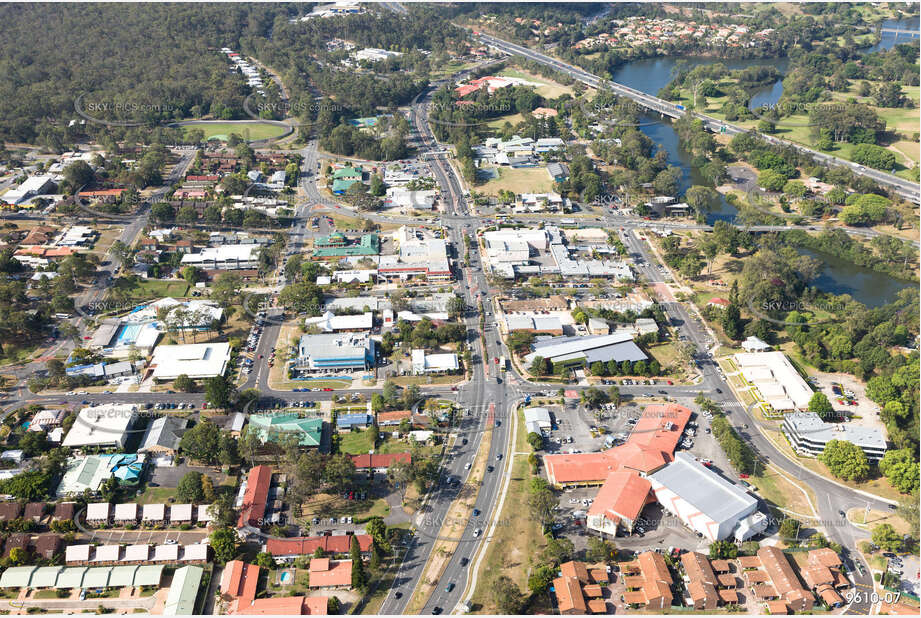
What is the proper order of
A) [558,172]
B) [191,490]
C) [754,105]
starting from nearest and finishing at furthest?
[191,490], [558,172], [754,105]

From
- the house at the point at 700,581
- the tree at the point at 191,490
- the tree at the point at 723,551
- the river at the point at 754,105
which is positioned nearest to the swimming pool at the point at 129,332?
the tree at the point at 191,490

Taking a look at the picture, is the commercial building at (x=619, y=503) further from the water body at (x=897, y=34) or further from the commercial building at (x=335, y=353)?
the water body at (x=897, y=34)

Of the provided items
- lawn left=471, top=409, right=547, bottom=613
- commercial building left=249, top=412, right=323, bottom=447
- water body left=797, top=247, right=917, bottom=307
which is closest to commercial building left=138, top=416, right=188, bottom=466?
commercial building left=249, top=412, right=323, bottom=447

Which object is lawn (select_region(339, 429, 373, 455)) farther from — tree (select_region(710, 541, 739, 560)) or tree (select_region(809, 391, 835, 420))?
tree (select_region(809, 391, 835, 420))

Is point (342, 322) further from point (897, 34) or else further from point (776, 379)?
point (897, 34)

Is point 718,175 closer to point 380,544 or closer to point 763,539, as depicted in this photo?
point 763,539

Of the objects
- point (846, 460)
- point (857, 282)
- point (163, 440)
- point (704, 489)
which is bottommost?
point (857, 282)

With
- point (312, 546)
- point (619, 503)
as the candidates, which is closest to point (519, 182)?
point (619, 503)
